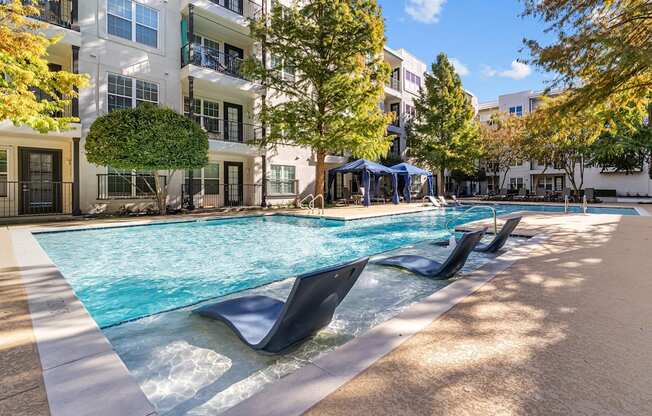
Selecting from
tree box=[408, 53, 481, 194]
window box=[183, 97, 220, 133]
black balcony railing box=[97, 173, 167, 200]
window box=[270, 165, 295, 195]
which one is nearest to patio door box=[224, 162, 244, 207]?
window box=[270, 165, 295, 195]

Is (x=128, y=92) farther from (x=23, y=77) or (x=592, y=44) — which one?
(x=592, y=44)

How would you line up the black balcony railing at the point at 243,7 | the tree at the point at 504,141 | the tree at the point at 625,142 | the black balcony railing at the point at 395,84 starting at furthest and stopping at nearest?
the black balcony railing at the point at 395,84 → the tree at the point at 504,141 → the tree at the point at 625,142 → the black balcony railing at the point at 243,7

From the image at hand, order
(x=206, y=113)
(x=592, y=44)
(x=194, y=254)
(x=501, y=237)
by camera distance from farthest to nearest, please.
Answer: (x=206, y=113), (x=592, y=44), (x=194, y=254), (x=501, y=237)

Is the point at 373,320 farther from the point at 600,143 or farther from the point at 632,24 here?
the point at 600,143

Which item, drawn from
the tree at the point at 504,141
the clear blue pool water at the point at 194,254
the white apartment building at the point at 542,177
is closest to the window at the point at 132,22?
the clear blue pool water at the point at 194,254

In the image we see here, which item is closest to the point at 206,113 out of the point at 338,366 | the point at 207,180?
the point at 207,180

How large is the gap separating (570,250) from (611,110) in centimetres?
760

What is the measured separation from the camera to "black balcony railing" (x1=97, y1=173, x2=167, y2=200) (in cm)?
1439

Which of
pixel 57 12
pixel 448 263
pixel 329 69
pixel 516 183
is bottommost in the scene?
pixel 448 263

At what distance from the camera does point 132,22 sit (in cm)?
1523

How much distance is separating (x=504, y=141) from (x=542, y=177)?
14.0 m

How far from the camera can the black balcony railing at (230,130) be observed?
1806 cm

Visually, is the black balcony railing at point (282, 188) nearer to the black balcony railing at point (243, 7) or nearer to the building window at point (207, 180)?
the building window at point (207, 180)

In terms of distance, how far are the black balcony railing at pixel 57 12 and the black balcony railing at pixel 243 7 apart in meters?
6.44
